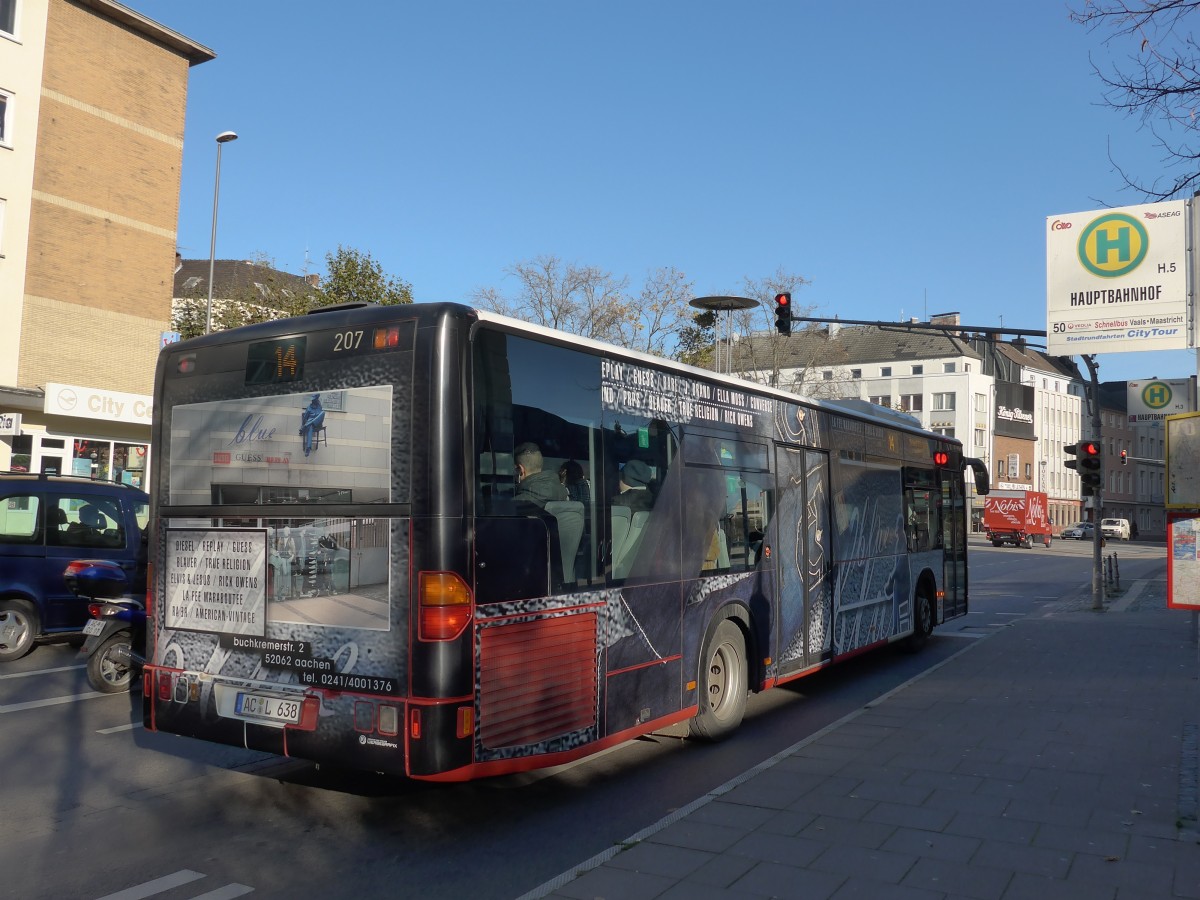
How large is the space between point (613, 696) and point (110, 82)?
2806 centimetres

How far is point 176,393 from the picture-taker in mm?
6793

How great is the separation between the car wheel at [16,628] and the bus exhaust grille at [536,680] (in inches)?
328

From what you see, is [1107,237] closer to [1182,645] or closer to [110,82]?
[1182,645]

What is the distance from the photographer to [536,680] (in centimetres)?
594

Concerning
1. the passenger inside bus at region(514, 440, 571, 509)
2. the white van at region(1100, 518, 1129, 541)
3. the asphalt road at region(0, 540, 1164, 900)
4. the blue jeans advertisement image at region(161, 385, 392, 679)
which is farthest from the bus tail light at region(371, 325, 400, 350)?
the white van at region(1100, 518, 1129, 541)

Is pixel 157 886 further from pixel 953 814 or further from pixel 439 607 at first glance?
pixel 953 814

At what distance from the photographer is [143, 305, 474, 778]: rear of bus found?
5.45 metres

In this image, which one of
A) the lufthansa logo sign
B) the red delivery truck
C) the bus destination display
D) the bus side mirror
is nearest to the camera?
the bus destination display

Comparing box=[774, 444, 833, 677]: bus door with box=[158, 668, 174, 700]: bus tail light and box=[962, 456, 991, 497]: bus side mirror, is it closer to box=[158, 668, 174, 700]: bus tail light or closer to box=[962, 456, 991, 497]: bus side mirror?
box=[158, 668, 174, 700]: bus tail light

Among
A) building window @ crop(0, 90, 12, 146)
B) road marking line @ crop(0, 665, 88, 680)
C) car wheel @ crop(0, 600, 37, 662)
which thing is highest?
building window @ crop(0, 90, 12, 146)

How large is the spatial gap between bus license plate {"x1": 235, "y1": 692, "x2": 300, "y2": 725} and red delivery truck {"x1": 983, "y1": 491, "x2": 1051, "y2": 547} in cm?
6134

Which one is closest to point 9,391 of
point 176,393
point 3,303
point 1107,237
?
point 3,303

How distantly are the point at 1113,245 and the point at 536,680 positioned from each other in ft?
16.1

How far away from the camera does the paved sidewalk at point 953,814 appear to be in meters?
4.84
